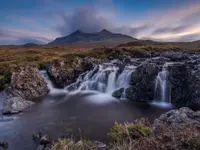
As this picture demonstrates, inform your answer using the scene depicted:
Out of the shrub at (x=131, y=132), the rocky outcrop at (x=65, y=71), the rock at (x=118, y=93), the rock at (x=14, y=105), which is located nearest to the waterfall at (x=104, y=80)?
the rocky outcrop at (x=65, y=71)

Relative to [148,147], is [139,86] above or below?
below

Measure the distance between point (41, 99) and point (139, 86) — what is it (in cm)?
1062

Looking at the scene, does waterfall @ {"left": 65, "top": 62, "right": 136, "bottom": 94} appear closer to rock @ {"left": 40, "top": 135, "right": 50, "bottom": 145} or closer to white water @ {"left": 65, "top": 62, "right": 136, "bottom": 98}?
white water @ {"left": 65, "top": 62, "right": 136, "bottom": 98}

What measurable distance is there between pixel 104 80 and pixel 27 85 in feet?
30.8

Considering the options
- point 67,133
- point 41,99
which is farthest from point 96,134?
point 41,99

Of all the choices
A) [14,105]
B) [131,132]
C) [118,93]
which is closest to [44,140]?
[131,132]

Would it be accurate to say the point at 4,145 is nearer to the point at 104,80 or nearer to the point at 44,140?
the point at 44,140

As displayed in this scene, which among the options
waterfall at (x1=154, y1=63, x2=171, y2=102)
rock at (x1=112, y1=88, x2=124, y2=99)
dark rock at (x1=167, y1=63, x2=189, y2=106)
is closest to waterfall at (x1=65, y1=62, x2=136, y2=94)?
rock at (x1=112, y1=88, x2=124, y2=99)

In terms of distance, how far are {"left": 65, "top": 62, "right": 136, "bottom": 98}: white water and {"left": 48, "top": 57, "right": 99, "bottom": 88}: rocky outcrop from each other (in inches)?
41.6

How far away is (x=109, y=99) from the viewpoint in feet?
59.3

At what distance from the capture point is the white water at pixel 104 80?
20969mm

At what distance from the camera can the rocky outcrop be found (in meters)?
23.6

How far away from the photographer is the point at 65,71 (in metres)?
24.5

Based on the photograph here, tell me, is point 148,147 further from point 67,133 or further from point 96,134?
point 67,133
